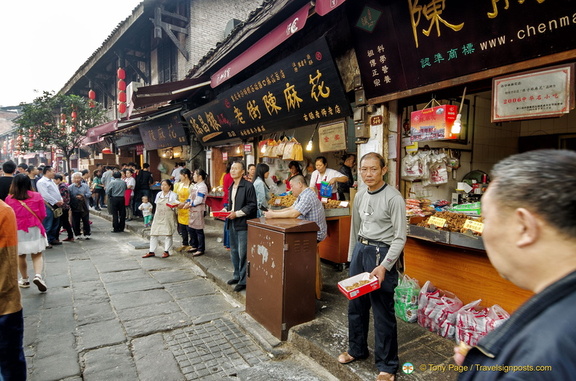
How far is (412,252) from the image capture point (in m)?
4.36

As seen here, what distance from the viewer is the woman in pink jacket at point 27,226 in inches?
206

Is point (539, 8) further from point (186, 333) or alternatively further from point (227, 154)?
point (227, 154)

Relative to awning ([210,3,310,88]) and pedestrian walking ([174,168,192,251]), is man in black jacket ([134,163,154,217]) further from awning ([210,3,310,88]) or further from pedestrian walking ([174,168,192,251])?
awning ([210,3,310,88])

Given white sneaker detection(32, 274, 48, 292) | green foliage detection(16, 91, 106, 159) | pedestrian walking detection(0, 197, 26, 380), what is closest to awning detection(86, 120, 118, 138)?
green foliage detection(16, 91, 106, 159)

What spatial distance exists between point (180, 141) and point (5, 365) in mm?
10466

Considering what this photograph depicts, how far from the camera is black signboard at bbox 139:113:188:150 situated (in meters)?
11.9

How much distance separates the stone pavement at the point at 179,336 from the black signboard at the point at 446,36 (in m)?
3.30

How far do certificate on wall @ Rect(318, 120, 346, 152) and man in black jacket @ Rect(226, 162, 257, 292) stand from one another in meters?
2.17

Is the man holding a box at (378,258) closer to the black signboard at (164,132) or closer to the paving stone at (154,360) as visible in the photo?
the paving stone at (154,360)

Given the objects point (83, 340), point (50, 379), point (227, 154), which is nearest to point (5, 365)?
point (50, 379)

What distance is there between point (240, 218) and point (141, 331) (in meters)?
2.13

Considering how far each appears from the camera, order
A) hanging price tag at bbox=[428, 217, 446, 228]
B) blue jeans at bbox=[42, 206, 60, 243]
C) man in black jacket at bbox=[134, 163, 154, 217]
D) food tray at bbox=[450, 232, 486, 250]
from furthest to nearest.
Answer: man in black jacket at bbox=[134, 163, 154, 217], blue jeans at bbox=[42, 206, 60, 243], hanging price tag at bbox=[428, 217, 446, 228], food tray at bbox=[450, 232, 486, 250]

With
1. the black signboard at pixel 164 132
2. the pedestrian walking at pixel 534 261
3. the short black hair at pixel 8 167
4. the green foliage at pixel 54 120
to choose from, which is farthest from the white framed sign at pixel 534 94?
the green foliage at pixel 54 120

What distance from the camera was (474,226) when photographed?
135 inches
